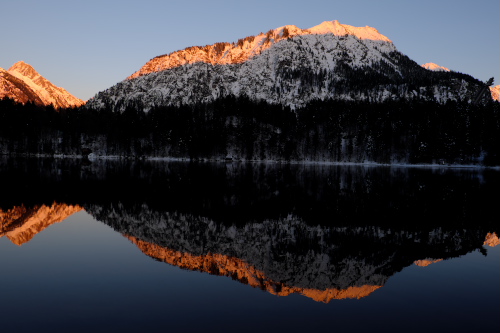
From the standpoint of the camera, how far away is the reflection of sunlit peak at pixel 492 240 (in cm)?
2194

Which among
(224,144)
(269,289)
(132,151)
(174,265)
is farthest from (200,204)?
(132,151)

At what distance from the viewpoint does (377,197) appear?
38.8 meters

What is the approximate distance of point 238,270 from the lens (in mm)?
16125

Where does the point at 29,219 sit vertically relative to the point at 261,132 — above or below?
below

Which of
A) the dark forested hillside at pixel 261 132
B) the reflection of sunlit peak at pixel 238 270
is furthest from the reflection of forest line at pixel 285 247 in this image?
the dark forested hillside at pixel 261 132

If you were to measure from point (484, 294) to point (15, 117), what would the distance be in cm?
15888

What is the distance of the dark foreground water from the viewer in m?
11.6

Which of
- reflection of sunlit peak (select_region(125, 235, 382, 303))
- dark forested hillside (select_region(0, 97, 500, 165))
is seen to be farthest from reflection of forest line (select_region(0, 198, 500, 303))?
dark forested hillside (select_region(0, 97, 500, 165))

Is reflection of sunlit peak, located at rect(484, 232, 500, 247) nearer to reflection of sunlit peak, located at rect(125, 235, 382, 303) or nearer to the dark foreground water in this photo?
the dark foreground water

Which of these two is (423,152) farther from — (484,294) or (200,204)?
(484,294)

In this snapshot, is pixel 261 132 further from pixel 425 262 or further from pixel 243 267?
pixel 243 267

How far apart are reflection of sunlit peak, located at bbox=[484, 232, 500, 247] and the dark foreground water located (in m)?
0.13

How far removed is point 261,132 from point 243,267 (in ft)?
438

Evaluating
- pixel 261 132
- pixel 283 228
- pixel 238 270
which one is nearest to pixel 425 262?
pixel 283 228
